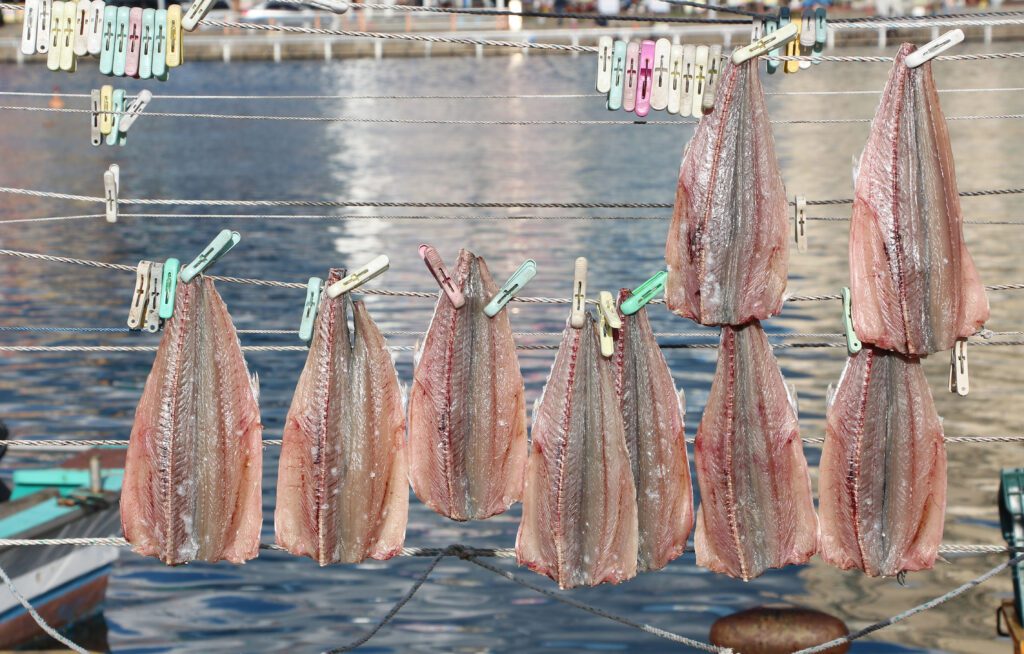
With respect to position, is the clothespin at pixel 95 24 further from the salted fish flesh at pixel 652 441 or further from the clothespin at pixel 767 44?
the clothespin at pixel 767 44

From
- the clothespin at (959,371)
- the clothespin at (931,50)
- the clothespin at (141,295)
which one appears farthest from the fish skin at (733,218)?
the clothespin at (141,295)

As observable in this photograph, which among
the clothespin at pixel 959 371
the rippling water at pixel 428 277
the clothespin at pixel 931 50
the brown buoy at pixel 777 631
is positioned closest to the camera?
the clothespin at pixel 931 50

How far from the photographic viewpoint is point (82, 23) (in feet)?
19.7

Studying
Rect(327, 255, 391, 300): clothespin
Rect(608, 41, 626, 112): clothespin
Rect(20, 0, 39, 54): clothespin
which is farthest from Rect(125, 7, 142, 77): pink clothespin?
Rect(608, 41, 626, 112): clothespin

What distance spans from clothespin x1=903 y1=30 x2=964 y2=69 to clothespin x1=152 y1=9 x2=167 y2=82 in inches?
118

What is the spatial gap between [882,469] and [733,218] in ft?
3.91

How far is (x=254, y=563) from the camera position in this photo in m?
15.2

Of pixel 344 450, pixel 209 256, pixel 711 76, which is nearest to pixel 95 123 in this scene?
pixel 209 256

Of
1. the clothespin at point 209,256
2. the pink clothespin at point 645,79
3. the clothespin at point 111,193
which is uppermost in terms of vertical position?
the pink clothespin at point 645,79

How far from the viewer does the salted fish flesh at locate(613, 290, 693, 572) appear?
561 cm

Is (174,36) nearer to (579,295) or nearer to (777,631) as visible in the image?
(579,295)

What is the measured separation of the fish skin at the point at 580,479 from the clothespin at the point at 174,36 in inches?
81.2

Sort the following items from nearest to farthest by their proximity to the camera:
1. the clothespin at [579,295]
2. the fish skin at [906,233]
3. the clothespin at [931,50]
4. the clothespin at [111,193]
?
the clothespin at [931,50], the clothespin at [579,295], the fish skin at [906,233], the clothespin at [111,193]

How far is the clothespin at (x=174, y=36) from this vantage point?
589 centimetres
